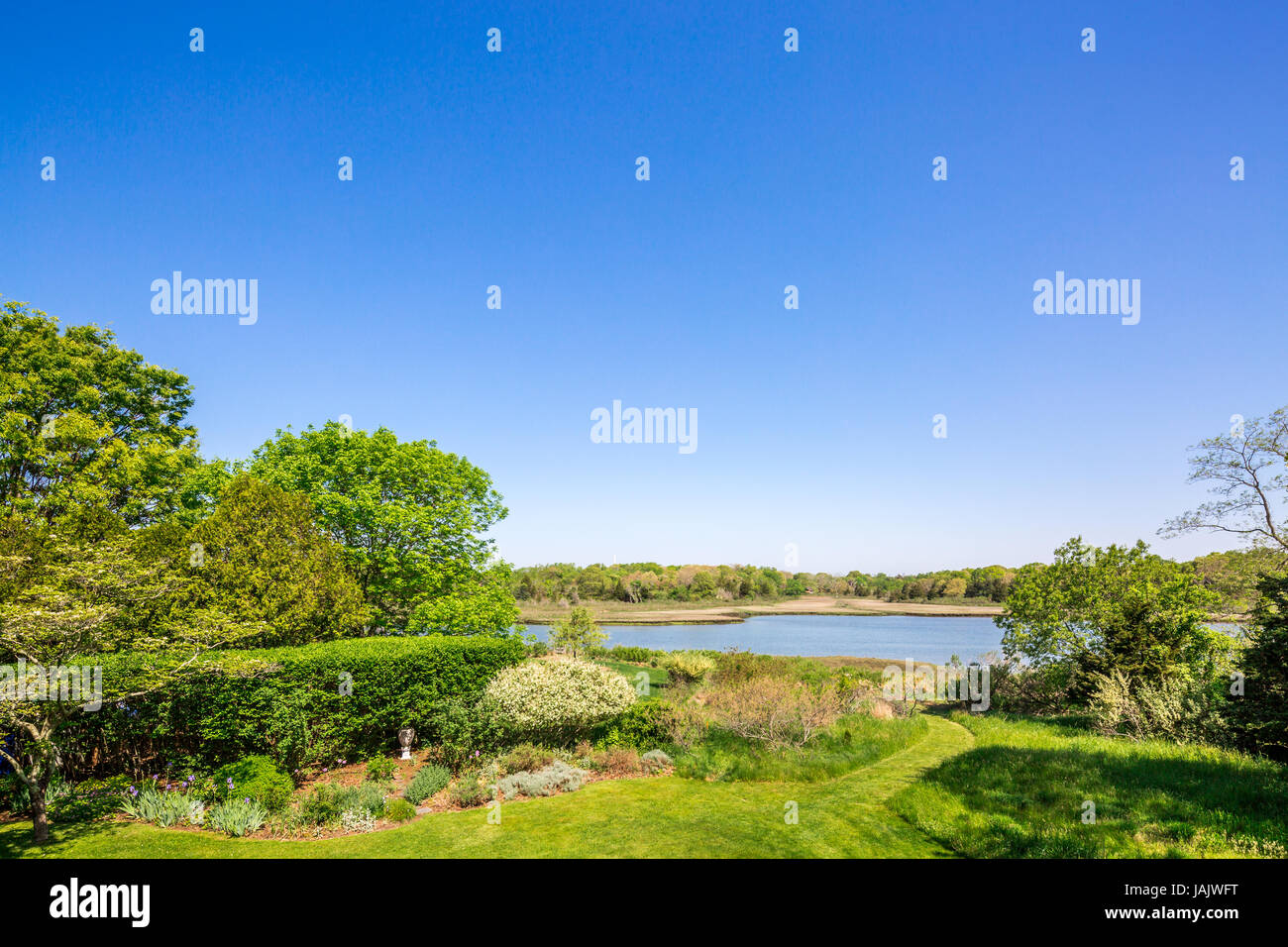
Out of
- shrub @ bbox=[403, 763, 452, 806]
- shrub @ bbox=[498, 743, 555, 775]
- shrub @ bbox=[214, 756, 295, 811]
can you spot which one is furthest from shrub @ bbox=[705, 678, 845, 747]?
shrub @ bbox=[214, 756, 295, 811]

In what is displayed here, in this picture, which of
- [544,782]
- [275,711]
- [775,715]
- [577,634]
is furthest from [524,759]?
[577,634]

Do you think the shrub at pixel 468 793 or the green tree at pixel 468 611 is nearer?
the shrub at pixel 468 793

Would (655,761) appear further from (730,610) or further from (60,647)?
(730,610)

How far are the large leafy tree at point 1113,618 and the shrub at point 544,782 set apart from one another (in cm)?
1525

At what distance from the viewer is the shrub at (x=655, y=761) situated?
496 inches

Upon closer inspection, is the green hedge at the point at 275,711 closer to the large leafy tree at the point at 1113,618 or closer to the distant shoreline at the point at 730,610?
Result: the large leafy tree at the point at 1113,618

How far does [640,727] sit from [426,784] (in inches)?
200

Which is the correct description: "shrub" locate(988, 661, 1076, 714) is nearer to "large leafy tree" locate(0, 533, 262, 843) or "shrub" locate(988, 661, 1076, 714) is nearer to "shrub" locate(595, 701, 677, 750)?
"shrub" locate(595, 701, 677, 750)

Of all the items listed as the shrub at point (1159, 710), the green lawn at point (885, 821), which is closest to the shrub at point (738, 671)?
the green lawn at point (885, 821)

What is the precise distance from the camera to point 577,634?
28688 millimetres

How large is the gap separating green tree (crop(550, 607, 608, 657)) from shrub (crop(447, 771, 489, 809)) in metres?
16.4
